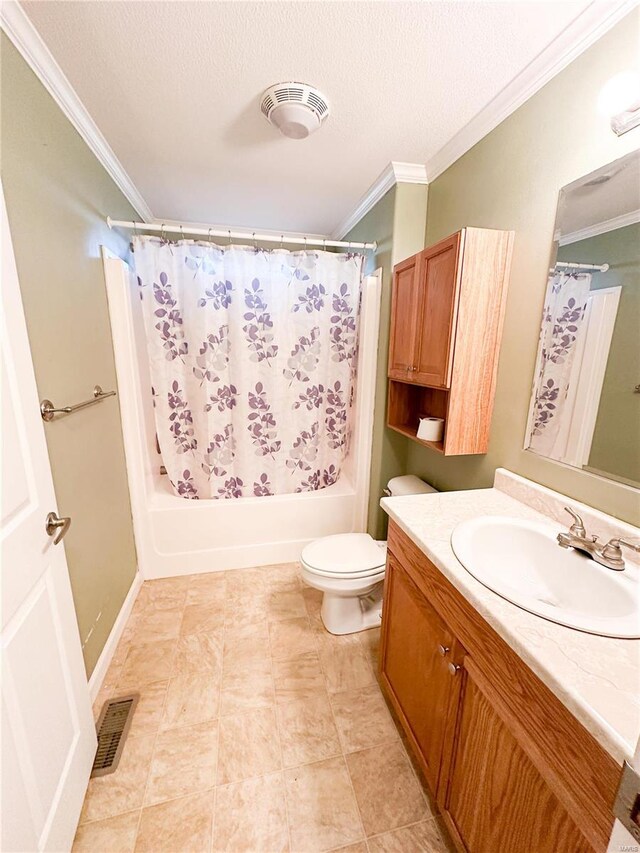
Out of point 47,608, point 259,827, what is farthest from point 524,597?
point 47,608

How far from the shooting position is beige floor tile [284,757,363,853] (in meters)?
1.01

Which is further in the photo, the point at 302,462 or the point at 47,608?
the point at 302,462

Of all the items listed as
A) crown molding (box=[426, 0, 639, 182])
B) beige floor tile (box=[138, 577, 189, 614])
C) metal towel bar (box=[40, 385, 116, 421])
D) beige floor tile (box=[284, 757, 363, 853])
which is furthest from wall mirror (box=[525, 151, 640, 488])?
beige floor tile (box=[138, 577, 189, 614])

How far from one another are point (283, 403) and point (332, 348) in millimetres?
474

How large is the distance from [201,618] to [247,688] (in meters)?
0.51

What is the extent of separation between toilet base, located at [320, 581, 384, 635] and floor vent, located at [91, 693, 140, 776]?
2.87 ft

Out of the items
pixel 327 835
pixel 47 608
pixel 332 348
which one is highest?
pixel 332 348

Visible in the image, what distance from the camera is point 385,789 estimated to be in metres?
1.13

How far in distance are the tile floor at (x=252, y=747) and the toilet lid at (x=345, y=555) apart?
0.41 m

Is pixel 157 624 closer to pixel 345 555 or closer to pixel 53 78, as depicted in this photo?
pixel 345 555

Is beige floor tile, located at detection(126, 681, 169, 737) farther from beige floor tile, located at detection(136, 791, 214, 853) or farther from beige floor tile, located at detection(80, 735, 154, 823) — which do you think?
beige floor tile, located at detection(136, 791, 214, 853)

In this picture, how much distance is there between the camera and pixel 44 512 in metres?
0.90

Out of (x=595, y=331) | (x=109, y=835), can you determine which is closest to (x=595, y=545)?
(x=595, y=331)

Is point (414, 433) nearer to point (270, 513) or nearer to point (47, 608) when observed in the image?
point (270, 513)
